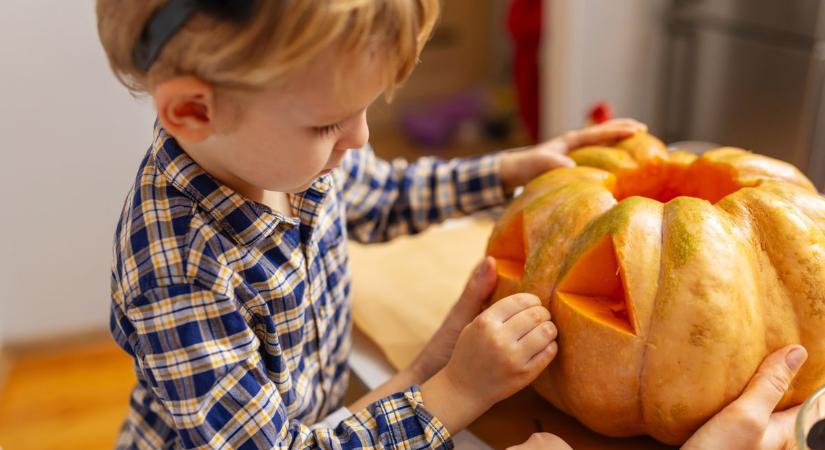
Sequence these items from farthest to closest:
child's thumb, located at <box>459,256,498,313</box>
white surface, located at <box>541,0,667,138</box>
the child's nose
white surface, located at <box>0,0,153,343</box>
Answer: white surface, located at <box>541,0,667,138</box> < white surface, located at <box>0,0,153,343</box> < child's thumb, located at <box>459,256,498,313</box> < the child's nose

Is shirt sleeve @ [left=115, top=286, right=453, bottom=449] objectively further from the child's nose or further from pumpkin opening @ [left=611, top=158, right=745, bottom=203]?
pumpkin opening @ [left=611, top=158, right=745, bottom=203]

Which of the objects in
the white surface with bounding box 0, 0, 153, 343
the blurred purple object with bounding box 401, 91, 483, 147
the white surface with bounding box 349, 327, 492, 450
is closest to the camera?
the white surface with bounding box 349, 327, 492, 450

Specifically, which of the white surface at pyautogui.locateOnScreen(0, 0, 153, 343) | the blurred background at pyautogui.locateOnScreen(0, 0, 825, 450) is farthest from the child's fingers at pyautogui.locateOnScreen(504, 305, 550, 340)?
the white surface at pyautogui.locateOnScreen(0, 0, 153, 343)

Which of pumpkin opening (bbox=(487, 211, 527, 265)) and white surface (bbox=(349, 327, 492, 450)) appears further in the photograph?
white surface (bbox=(349, 327, 492, 450))

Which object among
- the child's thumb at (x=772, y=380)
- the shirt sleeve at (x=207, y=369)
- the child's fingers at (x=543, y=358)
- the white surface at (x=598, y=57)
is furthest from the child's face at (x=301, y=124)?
the white surface at (x=598, y=57)

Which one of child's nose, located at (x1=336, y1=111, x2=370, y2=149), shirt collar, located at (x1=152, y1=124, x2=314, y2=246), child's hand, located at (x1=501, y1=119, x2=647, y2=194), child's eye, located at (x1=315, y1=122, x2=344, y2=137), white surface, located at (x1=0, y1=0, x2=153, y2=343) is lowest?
white surface, located at (x1=0, y1=0, x2=153, y2=343)

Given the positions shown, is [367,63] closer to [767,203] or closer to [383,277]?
[767,203]

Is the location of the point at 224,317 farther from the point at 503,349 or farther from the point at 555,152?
the point at 555,152

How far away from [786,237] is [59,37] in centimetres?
136

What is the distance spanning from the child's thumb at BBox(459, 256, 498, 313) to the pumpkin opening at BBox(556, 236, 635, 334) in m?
0.09

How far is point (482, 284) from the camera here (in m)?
0.74

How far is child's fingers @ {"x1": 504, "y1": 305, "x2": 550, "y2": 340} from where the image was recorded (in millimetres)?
651

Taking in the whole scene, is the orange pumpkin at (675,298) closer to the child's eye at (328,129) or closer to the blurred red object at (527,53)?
the child's eye at (328,129)

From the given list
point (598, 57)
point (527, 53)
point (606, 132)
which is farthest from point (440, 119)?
point (606, 132)
